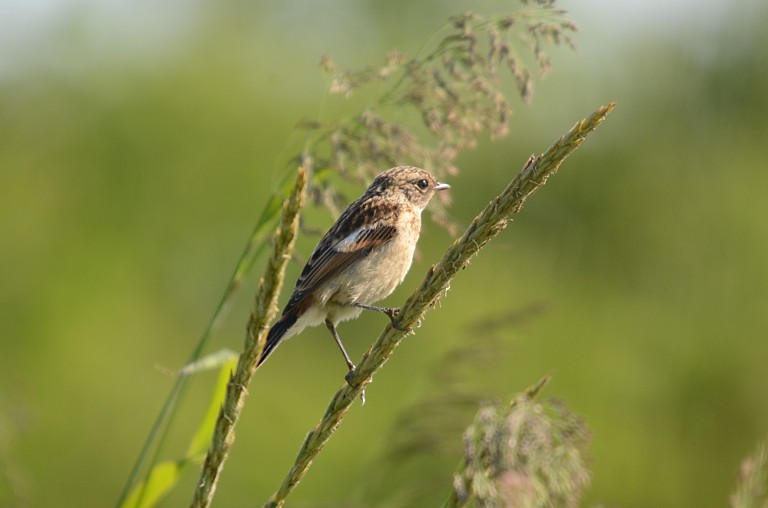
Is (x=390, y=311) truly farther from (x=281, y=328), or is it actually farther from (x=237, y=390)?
(x=237, y=390)

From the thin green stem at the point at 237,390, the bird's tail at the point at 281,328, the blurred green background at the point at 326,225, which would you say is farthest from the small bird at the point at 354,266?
the blurred green background at the point at 326,225

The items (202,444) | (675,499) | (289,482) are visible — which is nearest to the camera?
(289,482)

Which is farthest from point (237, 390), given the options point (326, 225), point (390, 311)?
point (326, 225)

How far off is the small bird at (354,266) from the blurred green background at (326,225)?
5135 mm

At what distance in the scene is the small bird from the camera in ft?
12.7

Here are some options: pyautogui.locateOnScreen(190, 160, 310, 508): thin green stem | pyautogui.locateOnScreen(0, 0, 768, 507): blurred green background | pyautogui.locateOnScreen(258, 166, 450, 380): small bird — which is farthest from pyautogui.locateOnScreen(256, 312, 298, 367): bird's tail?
pyautogui.locateOnScreen(0, 0, 768, 507): blurred green background

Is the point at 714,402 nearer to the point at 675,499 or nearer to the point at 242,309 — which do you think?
the point at 675,499

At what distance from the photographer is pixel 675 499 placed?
11430mm

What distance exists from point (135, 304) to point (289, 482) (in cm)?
1026

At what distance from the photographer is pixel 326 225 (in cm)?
937

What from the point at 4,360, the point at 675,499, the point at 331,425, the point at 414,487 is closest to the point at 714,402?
the point at 675,499

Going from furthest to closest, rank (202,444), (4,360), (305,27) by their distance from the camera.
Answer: (305,27)
(4,360)
(202,444)

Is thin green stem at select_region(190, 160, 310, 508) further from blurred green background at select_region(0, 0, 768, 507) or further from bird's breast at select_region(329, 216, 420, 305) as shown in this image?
blurred green background at select_region(0, 0, 768, 507)

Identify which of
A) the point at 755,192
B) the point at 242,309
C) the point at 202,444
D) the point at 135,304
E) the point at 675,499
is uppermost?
the point at 202,444
